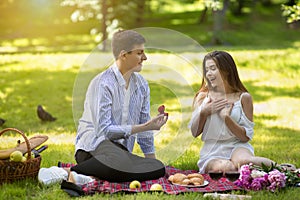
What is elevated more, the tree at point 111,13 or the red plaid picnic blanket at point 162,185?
the tree at point 111,13

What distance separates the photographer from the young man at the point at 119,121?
4582 millimetres

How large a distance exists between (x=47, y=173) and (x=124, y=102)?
89 cm

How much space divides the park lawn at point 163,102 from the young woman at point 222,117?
17 cm

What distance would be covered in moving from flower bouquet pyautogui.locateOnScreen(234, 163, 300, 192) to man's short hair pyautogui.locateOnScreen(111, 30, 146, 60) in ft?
4.45

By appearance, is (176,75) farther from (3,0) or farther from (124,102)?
(3,0)

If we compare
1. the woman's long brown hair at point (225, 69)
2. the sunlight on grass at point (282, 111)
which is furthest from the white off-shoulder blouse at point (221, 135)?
the sunlight on grass at point (282, 111)

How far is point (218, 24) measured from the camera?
21344 millimetres

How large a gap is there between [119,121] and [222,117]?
3.04 ft

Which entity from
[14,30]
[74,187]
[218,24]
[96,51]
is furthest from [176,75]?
[14,30]

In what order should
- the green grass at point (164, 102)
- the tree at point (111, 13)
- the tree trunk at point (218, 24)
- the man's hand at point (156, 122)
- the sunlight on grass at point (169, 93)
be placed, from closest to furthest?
1. the man's hand at point (156, 122)
2. the green grass at point (164, 102)
3. the sunlight on grass at point (169, 93)
4. the tree at point (111, 13)
5. the tree trunk at point (218, 24)

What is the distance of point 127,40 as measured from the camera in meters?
4.64

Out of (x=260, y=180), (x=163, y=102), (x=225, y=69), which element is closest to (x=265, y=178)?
(x=260, y=180)

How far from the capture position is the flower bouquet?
4297 mm

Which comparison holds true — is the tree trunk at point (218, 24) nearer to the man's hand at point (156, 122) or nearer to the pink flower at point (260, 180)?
the man's hand at point (156, 122)
